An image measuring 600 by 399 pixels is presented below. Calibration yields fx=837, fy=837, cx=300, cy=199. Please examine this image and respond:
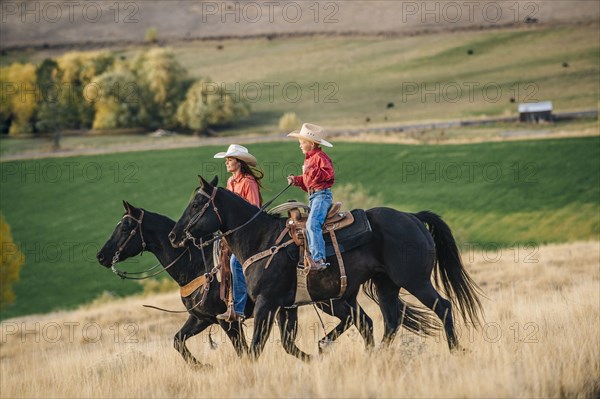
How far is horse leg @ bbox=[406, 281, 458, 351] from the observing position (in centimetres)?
967

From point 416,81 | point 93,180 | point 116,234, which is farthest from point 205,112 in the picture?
point 116,234

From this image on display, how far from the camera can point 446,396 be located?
7.11 metres

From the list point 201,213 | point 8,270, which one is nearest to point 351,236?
point 201,213

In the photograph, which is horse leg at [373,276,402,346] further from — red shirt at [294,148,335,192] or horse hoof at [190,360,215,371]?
horse hoof at [190,360,215,371]

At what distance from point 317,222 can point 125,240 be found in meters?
2.97

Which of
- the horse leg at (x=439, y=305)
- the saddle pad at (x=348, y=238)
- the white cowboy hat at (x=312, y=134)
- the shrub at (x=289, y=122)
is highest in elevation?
the white cowboy hat at (x=312, y=134)

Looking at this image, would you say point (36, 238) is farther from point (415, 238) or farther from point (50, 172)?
point (415, 238)

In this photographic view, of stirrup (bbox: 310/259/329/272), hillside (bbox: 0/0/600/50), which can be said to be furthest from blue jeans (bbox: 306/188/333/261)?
hillside (bbox: 0/0/600/50)

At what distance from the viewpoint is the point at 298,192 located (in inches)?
2016

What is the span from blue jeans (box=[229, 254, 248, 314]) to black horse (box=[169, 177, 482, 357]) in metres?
0.53

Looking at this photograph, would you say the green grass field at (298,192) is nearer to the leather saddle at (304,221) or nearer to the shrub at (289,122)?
the shrub at (289,122)

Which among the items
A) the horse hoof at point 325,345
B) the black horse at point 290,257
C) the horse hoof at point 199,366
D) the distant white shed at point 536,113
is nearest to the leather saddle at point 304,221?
the black horse at point 290,257

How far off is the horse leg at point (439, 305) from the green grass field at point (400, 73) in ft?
177

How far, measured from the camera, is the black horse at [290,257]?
10047 mm
